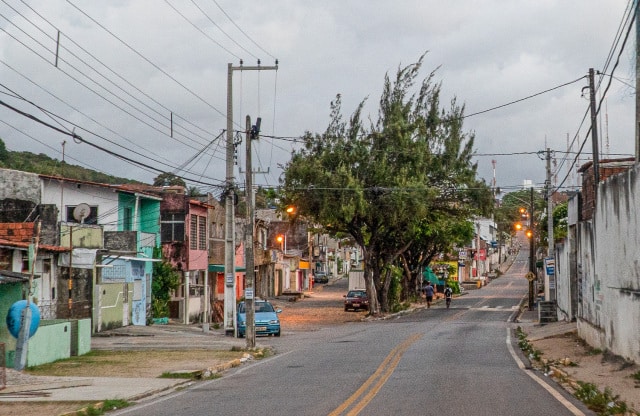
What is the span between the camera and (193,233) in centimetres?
5053

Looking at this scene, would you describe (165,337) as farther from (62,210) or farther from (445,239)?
(445,239)

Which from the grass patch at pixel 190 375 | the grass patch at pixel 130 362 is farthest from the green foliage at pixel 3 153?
the grass patch at pixel 190 375

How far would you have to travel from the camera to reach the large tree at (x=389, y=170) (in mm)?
50219

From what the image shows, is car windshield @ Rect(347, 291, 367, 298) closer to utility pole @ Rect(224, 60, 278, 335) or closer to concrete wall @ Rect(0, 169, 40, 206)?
utility pole @ Rect(224, 60, 278, 335)

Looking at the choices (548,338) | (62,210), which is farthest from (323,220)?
(548,338)

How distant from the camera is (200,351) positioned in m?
29.8

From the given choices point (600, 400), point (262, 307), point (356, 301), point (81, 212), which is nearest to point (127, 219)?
point (81, 212)

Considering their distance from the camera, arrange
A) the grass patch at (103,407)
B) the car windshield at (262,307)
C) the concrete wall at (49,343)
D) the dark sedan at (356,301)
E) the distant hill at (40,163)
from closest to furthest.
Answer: the grass patch at (103,407) → the concrete wall at (49,343) → the car windshield at (262,307) → the dark sedan at (356,301) → the distant hill at (40,163)

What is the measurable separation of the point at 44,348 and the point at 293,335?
1804 centimetres

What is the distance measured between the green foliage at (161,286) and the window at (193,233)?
3083 mm

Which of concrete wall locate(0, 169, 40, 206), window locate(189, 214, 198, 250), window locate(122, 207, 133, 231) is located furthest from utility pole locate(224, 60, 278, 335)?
window locate(189, 214, 198, 250)

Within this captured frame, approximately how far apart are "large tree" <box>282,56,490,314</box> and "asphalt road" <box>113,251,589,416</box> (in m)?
15.9

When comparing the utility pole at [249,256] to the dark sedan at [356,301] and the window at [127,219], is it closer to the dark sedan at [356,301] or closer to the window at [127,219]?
the window at [127,219]

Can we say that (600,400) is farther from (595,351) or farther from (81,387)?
(81,387)
